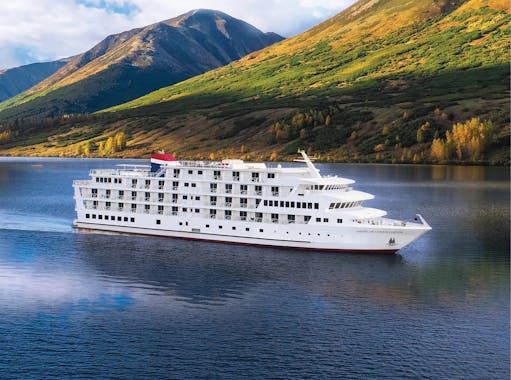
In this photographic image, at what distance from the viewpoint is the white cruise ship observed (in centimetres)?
7444

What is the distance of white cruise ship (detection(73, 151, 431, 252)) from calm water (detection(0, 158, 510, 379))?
250 cm

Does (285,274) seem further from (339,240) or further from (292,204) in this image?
(292,204)

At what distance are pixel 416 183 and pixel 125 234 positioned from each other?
104 m

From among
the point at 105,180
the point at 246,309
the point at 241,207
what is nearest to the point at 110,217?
the point at 105,180

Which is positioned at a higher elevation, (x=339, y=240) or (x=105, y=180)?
(x=105, y=180)

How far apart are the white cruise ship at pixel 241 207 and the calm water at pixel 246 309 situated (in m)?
2.50

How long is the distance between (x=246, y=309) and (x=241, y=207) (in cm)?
2979

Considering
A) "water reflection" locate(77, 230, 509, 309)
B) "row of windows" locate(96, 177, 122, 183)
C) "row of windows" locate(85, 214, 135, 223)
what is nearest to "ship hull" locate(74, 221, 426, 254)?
"water reflection" locate(77, 230, 509, 309)

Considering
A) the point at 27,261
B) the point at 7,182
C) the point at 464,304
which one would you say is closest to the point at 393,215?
the point at 464,304

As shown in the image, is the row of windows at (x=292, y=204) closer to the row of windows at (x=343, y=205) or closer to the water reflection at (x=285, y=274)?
the row of windows at (x=343, y=205)

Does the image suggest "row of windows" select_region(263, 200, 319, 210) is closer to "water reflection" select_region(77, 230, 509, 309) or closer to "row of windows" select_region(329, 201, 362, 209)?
"row of windows" select_region(329, 201, 362, 209)

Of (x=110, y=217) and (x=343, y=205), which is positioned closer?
(x=343, y=205)

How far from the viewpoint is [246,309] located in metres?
51.6

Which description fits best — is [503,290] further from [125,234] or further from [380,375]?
[125,234]
